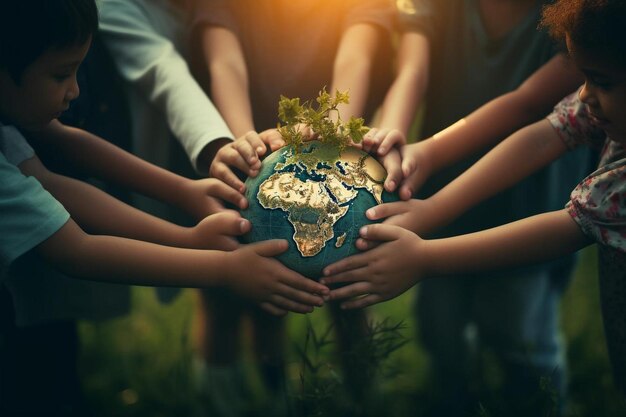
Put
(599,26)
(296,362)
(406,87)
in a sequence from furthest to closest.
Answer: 1. (296,362)
2. (406,87)
3. (599,26)

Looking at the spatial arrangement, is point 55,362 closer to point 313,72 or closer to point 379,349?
point 379,349

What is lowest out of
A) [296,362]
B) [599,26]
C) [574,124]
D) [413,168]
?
[296,362]

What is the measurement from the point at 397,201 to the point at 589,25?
75 centimetres

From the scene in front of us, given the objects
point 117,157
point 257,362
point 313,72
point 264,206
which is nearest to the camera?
point 264,206

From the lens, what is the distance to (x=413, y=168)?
2.45 metres

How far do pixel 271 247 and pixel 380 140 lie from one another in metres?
0.49

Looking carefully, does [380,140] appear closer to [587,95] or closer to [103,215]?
[587,95]

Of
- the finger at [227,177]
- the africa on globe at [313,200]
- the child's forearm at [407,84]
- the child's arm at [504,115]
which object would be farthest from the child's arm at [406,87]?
the finger at [227,177]

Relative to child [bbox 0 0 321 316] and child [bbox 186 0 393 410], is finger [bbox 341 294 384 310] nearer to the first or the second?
child [bbox 0 0 321 316]

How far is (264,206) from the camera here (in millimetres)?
2252

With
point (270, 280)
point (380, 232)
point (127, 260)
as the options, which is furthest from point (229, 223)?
point (380, 232)

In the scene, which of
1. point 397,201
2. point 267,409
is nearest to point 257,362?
point 267,409

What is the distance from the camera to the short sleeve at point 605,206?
83.4 inches

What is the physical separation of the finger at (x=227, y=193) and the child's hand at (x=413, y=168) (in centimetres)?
49
